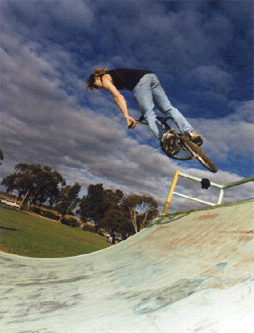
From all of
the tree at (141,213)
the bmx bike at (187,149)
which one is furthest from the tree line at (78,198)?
the bmx bike at (187,149)

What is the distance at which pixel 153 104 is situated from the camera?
376 cm

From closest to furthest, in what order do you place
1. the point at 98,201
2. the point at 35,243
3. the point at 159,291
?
the point at 159,291 → the point at 35,243 → the point at 98,201

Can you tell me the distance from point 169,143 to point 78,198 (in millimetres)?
68979

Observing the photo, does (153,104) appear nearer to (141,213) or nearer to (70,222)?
(141,213)

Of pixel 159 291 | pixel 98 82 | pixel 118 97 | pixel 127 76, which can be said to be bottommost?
pixel 159 291

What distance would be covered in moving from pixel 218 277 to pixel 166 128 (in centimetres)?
268

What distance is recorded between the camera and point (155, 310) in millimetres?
1329

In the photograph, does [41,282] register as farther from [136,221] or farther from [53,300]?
[136,221]

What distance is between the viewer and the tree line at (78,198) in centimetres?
5266

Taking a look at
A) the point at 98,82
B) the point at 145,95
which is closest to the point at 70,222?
the point at 98,82

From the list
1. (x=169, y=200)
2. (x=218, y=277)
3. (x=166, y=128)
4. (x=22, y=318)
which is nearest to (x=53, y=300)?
(x=22, y=318)

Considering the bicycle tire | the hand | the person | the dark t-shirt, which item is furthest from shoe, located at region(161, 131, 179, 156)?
the dark t-shirt

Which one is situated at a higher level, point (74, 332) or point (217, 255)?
point (217, 255)

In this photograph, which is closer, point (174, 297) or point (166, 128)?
point (174, 297)
